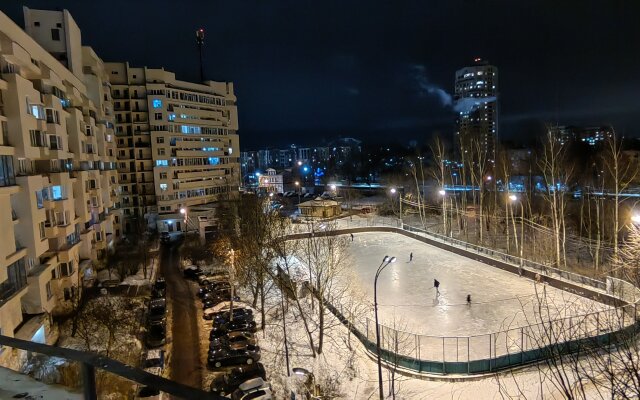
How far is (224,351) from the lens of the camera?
623 inches

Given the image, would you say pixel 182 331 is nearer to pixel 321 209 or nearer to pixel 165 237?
pixel 165 237

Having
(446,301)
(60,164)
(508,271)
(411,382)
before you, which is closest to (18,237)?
(60,164)

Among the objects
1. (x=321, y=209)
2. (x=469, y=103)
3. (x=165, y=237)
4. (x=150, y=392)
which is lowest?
(x=165, y=237)

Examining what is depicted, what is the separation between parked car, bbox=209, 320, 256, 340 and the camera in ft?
57.9

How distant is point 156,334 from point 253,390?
6829 millimetres

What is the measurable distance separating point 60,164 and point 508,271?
24937 millimetres

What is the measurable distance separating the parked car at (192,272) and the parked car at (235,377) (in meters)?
13.5

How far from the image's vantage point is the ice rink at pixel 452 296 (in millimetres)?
16391

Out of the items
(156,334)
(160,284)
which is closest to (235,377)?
(156,334)

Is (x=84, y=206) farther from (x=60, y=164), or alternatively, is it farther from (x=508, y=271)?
(x=508, y=271)

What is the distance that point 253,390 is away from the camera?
1285cm

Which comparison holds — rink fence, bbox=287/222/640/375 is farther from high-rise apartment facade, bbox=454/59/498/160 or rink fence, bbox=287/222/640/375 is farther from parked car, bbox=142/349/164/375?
high-rise apartment facade, bbox=454/59/498/160

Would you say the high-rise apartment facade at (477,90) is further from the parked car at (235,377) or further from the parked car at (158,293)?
the parked car at (235,377)

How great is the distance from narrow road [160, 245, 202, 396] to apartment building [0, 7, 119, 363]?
4.74 m
